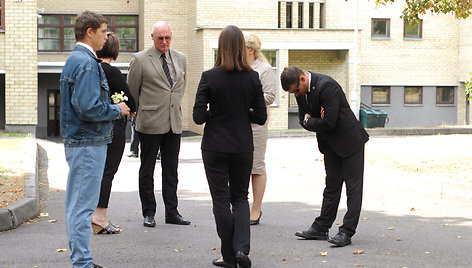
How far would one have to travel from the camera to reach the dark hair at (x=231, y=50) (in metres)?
5.88

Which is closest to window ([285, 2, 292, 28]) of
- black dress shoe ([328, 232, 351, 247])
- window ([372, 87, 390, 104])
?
window ([372, 87, 390, 104])

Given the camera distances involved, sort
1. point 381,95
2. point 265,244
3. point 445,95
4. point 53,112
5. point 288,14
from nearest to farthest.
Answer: point 265,244 < point 288,14 < point 53,112 < point 381,95 < point 445,95

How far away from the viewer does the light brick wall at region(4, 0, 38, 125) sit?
2559cm

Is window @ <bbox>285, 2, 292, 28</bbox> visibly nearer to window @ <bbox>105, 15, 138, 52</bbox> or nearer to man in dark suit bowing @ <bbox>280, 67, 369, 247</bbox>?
window @ <bbox>105, 15, 138, 52</bbox>

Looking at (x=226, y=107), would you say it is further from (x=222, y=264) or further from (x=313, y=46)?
(x=313, y=46)

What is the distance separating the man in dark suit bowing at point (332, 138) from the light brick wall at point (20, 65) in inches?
795

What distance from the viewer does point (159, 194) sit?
35.9 feet

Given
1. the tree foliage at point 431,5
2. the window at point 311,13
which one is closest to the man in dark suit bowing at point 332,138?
the tree foliage at point 431,5

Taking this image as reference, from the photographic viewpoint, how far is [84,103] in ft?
17.0

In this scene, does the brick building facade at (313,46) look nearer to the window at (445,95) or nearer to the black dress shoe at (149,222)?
the window at (445,95)

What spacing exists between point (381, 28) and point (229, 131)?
33.5m

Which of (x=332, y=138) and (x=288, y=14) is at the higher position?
(x=288, y=14)

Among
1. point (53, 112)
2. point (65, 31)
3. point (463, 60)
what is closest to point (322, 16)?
point (463, 60)

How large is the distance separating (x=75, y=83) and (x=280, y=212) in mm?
4509
